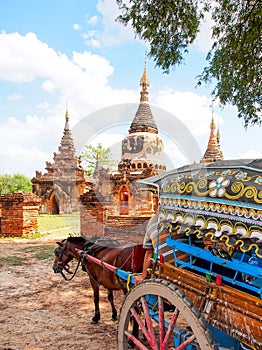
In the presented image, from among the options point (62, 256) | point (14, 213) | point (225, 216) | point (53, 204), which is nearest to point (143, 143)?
point (53, 204)

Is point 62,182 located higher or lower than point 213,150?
lower

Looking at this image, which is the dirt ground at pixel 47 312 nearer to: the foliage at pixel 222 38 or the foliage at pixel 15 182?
the foliage at pixel 222 38

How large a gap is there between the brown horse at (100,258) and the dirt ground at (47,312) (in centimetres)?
36

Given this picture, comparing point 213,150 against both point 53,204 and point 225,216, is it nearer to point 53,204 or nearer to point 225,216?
point 53,204

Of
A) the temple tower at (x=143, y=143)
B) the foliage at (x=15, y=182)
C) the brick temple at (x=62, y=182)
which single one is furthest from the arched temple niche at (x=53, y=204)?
the foliage at (x=15, y=182)

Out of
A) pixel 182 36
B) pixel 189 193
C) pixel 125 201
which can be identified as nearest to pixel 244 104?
pixel 182 36

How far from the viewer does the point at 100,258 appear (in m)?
4.28

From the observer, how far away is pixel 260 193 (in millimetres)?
1890

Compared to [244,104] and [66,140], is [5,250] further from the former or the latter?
[66,140]

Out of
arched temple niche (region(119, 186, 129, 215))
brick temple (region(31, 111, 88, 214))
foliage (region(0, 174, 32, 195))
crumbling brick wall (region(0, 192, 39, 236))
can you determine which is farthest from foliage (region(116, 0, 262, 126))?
foliage (region(0, 174, 32, 195))

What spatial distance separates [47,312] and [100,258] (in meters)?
1.37

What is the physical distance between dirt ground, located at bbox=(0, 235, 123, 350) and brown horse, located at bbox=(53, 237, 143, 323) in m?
0.36

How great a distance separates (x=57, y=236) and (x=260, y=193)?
11.6m

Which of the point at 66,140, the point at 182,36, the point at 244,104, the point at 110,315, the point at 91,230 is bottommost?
the point at 110,315
